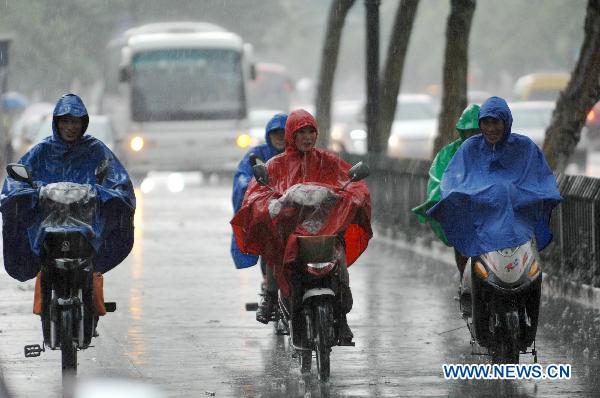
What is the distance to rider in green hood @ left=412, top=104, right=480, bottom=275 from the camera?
35.4 feet

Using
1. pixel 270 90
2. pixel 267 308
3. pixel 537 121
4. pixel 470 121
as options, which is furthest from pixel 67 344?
pixel 270 90

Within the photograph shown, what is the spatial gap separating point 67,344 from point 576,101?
9164 mm

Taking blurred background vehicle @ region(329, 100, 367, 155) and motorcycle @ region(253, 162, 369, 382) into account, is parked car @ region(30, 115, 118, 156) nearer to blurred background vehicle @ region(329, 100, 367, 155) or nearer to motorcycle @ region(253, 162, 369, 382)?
blurred background vehicle @ region(329, 100, 367, 155)

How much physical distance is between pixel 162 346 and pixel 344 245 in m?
1.83

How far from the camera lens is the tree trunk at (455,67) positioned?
20.5 metres

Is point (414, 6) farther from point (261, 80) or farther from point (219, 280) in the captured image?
point (261, 80)

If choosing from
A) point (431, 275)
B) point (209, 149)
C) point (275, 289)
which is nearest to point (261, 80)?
point (209, 149)

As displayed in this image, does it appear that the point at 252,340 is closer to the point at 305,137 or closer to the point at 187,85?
the point at 305,137

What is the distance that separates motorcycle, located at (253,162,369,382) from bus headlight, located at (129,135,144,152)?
24971mm

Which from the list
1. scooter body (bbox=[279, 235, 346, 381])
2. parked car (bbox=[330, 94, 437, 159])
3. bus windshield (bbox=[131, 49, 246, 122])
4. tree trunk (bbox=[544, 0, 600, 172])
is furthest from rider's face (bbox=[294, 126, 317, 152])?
bus windshield (bbox=[131, 49, 246, 122])

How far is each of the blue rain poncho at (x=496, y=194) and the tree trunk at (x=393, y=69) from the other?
15.6m

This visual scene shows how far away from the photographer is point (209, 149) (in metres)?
34.7

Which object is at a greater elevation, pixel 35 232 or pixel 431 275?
pixel 35 232

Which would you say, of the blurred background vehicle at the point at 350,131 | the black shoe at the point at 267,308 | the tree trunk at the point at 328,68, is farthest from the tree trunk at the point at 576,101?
the blurred background vehicle at the point at 350,131
